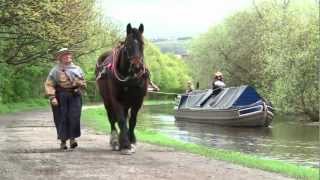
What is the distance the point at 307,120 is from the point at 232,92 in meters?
5.23

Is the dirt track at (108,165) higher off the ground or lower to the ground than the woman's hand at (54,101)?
lower

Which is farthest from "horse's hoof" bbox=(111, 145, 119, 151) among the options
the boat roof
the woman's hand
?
the boat roof

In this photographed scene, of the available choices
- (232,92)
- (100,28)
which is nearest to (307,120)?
(232,92)

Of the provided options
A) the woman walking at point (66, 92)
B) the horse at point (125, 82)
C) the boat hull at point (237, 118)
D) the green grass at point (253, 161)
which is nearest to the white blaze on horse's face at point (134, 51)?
the horse at point (125, 82)

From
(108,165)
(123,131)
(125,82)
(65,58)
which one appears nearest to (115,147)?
(123,131)

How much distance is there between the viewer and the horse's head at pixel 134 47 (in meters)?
11.9

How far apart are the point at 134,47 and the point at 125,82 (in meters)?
0.85

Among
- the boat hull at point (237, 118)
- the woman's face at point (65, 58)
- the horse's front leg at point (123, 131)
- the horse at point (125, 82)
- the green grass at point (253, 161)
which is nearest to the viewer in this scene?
the green grass at point (253, 161)

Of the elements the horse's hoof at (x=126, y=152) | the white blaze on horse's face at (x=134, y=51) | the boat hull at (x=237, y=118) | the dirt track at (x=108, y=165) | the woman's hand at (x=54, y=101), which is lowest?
the boat hull at (x=237, y=118)

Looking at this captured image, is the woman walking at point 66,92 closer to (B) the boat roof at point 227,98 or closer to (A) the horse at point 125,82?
(A) the horse at point 125,82

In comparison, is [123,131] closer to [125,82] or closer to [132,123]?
[132,123]

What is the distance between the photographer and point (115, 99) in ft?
41.5

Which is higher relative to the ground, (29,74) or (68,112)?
(68,112)

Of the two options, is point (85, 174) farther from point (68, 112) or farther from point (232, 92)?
point (232, 92)
